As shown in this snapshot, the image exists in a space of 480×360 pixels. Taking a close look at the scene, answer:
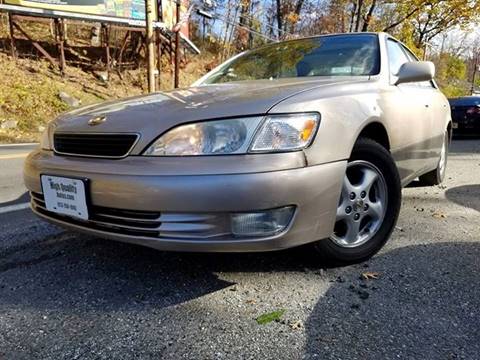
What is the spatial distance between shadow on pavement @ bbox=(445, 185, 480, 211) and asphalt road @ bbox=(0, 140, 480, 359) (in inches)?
41.8

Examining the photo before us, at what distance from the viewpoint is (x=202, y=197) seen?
1883 millimetres

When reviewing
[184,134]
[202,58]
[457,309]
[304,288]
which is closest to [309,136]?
[184,134]

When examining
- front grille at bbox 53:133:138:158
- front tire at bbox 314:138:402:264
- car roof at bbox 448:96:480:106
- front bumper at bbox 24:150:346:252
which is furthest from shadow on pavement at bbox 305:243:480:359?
car roof at bbox 448:96:480:106

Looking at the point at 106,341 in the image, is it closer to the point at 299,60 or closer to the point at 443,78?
the point at 299,60

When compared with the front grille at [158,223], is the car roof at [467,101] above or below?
below

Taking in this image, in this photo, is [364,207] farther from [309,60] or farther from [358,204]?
[309,60]

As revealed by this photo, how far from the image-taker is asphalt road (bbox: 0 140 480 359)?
174cm

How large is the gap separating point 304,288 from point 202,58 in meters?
24.1

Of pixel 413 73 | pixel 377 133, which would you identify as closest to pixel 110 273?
pixel 377 133

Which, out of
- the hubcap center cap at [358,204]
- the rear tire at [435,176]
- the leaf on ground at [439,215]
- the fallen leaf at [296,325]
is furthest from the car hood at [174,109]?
the rear tire at [435,176]

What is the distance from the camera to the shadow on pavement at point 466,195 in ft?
13.0

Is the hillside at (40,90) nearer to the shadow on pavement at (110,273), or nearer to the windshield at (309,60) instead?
the windshield at (309,60)

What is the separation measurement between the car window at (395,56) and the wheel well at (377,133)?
1.95 feet

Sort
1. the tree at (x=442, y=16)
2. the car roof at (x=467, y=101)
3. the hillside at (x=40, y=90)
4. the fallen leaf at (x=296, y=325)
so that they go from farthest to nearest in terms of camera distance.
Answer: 1. the tree at (x=442, y=16)
2. the hillside at (x=40, y=90)
3. the car roof at (x=467, y=101)
4. the fallen leaf at (x=296, y=325)
